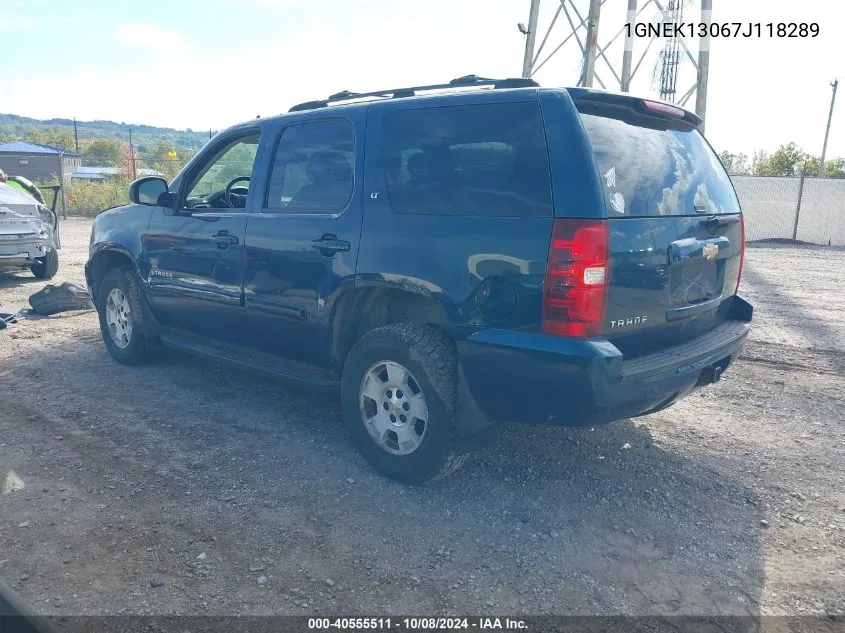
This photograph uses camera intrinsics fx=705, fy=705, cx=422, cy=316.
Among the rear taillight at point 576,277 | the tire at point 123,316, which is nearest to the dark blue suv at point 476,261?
the rear taillight at point 576,277

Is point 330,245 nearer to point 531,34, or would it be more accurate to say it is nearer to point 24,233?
point 24,233

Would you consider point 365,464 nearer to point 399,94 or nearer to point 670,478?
point 670,478

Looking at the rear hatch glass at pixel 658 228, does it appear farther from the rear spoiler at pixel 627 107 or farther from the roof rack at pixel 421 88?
the roof rack at pixel 421 88

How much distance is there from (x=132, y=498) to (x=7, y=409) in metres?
1.95

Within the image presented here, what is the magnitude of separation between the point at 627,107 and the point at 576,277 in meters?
1.06

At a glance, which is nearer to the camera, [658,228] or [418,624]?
[418,624]

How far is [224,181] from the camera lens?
540cm

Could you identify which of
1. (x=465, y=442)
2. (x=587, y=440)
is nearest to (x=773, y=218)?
(x=587, y=440)

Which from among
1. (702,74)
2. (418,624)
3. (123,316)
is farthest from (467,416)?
(702,74)

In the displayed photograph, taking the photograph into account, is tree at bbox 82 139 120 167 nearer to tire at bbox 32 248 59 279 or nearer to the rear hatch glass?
tire at bbox 32 248 59 279

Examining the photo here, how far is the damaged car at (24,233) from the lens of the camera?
9164 millimetres

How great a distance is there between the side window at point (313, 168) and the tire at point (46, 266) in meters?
6.93

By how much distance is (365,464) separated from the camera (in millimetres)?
4125

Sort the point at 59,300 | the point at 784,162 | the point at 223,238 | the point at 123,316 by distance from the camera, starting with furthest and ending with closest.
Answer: the point at 784,162 < the point at 59,300 < the point at 123,316 < the point at 223,238
